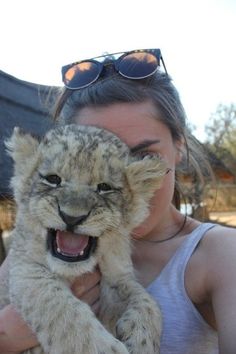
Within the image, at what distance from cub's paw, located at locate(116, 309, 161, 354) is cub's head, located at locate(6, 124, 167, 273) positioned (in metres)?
0.24

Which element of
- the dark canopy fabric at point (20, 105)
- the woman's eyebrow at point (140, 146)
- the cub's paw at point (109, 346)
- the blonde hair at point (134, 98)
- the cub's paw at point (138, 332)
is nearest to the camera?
the cub's paw at point (109, 346)

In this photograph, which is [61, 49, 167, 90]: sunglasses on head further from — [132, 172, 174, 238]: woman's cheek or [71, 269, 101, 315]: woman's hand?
[71, 269, 101, 315]: woman's hand

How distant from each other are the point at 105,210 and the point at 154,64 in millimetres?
956

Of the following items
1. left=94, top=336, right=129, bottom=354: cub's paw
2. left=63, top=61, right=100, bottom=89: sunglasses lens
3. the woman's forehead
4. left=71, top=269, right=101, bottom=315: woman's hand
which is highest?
left=63, top=61, right=100, bottom=89: sunglasses lens

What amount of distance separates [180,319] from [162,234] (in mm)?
513

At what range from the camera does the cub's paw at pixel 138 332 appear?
176cm

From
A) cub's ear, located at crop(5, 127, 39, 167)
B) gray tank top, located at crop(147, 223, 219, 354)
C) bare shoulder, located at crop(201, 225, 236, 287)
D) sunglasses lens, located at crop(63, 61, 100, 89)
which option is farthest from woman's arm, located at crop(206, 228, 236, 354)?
sunglasses lens, located at crop(63, 61, 100, 89)

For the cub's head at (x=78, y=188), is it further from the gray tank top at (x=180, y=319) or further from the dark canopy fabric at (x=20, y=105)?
the dark canopy fabric at (x=20, y=105)

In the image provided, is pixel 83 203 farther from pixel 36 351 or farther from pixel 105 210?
pixel 36 351

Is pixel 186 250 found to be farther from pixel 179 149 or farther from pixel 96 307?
pixel 179 149

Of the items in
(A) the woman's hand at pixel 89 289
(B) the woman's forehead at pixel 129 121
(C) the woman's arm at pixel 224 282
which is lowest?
(A) the woman's hand at pixel 89 289

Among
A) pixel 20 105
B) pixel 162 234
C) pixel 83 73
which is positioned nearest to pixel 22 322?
pixel 162 234

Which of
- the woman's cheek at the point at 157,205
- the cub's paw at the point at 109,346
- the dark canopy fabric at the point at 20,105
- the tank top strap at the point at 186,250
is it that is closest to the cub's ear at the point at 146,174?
the woman's cheek at the point at 157,205

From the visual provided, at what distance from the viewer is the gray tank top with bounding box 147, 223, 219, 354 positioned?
2072mm
